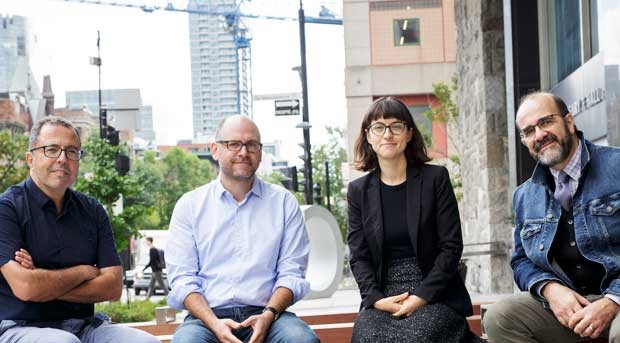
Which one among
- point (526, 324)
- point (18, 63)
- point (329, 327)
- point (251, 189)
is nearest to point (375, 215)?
point (251, 189)

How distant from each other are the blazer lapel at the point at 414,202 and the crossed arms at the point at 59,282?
127cm

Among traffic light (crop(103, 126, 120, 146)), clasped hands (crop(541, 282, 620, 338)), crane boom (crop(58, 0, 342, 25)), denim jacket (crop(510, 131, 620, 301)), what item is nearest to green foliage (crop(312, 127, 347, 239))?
traffic light (crop(103, 126, 120, 146))

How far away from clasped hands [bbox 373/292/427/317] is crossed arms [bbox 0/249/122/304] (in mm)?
1136

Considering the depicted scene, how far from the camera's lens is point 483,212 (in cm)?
983

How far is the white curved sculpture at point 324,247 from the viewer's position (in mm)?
12174

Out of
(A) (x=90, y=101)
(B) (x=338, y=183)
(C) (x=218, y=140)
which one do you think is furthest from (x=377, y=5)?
(A) (x=90, y=101)

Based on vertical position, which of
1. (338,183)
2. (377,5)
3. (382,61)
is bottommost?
(338,183)

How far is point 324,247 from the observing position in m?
12.4

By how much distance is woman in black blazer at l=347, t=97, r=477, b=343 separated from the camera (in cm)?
358

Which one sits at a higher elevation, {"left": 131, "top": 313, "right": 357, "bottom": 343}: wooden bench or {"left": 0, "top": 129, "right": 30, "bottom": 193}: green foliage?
{"left": 0, "top": 129, "right": 30, "bottom": 193}: green foliage

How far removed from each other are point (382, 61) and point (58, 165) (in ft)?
92.6

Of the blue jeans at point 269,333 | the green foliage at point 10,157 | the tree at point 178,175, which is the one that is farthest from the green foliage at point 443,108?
the tree at point 178,175

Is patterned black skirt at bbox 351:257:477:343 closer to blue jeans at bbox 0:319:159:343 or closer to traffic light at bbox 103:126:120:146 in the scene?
blue jeans at bbox 0:319:159:343

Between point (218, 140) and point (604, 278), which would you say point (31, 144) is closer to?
point (218, 140)
